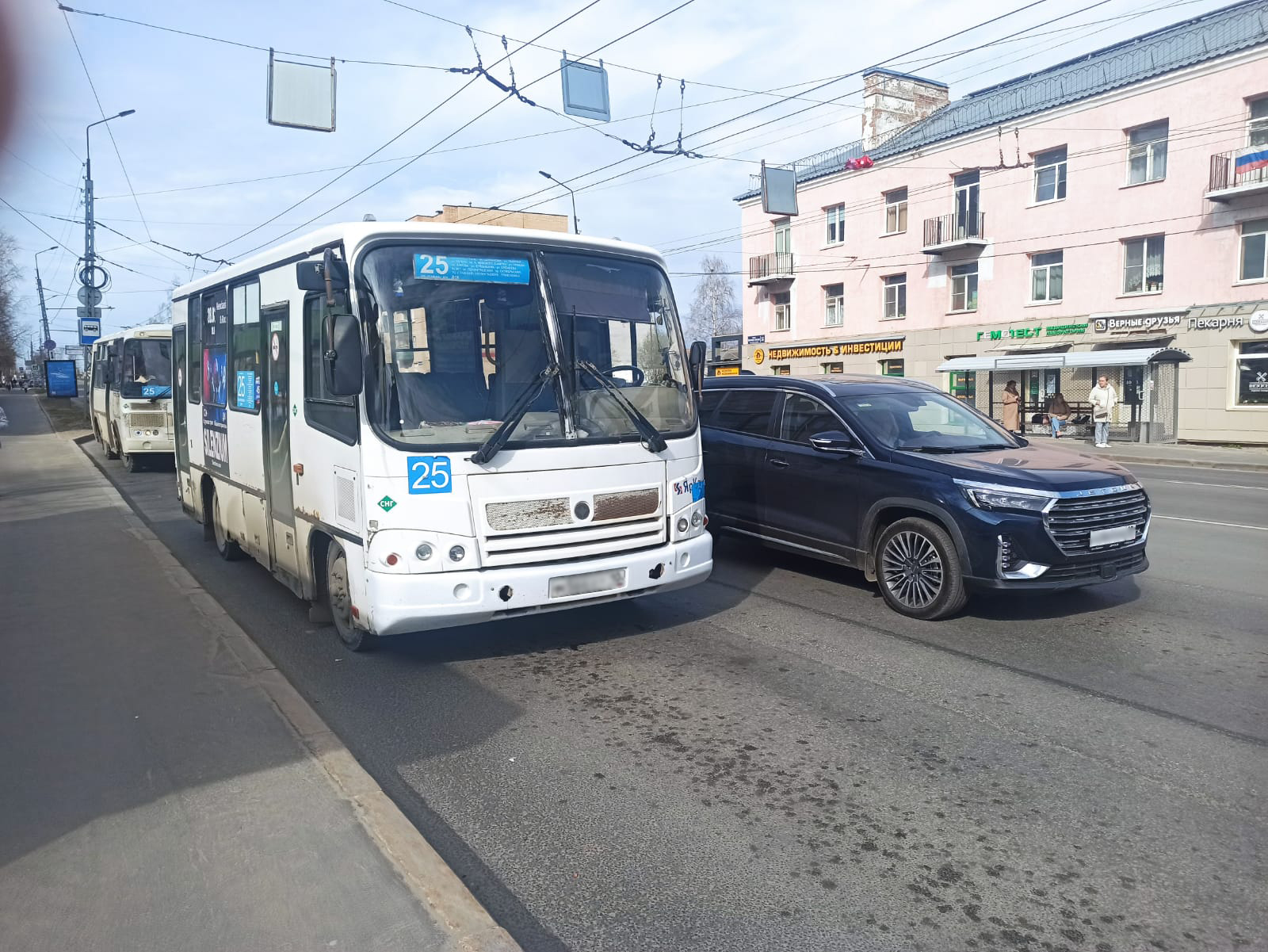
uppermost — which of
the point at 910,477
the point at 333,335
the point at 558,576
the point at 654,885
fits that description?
the point at 333,335

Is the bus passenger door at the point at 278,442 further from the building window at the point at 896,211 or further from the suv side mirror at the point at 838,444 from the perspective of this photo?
the building window at the point at 896,211

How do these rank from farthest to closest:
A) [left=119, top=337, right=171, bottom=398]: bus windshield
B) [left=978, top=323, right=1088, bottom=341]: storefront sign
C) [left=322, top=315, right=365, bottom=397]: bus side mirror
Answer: [left=978, top=323, right=1088, bottom=341]: storefront sign, [left=119, top=337, right=171, bottom=398]: bus windshield, [left=322, top=315, right=365, bottom=397]: bus side mirror

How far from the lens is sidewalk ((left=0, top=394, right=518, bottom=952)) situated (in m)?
3.15

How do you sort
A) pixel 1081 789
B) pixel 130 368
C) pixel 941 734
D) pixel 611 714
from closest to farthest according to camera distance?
pixel 1081 789 → pixel 941 734 → pixel 611 714 → pixel 130 368

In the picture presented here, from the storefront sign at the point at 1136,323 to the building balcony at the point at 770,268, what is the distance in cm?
1480

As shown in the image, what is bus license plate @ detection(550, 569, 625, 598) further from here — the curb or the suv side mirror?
the suv side mirror

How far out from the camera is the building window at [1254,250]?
26.7m

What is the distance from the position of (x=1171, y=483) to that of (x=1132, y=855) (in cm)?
1540

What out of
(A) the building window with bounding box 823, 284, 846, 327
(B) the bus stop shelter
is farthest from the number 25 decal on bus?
(A) the building window with bounding box 823, 284, 846, 327

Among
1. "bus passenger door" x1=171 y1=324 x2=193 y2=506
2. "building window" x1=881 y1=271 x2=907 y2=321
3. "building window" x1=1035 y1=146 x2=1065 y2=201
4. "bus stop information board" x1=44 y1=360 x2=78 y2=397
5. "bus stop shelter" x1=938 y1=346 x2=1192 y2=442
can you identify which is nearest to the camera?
"bus passenger door" x1=171 y1=324 x2=193 y2=506

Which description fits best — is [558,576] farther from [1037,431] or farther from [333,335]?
[1037,431]

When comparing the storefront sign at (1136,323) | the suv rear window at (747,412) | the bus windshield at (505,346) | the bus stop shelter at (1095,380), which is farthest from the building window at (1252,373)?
the bus windshield at (505,346)

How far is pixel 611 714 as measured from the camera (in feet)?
17.3

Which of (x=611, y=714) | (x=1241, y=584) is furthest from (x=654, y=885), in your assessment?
(x=1241, y=584)
